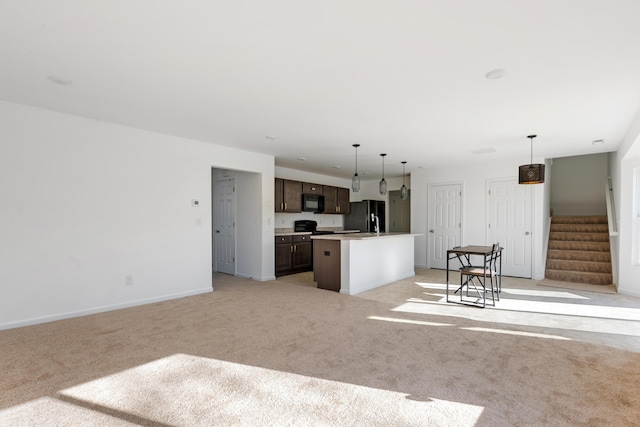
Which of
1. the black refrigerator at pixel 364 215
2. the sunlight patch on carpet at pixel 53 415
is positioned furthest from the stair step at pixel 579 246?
the sunlight patch on carpet at pixel 53 415

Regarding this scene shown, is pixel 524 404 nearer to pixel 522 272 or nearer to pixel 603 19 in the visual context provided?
pixel 603 19

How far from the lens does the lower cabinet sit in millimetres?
6832

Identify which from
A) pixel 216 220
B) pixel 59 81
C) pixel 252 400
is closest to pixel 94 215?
pixel 59 81

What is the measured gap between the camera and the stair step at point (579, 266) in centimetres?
615

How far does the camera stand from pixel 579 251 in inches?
263

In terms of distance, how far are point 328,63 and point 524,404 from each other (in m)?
2.82

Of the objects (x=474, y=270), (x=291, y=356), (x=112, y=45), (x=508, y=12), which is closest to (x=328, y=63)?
(x=508, y=12)

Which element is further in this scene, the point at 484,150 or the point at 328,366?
the point at 484,150

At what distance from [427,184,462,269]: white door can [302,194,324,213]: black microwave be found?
9.01 feet

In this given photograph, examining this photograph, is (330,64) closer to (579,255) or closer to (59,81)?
(59,81)

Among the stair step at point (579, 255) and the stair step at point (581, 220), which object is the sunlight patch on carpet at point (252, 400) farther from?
the stair step at point (581, 220)

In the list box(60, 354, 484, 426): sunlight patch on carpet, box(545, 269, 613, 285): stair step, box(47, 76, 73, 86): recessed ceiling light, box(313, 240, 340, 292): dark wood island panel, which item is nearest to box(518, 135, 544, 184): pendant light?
box(545, 269, 613, 285): stair step

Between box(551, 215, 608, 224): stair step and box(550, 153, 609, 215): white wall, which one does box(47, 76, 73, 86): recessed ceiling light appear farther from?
box(550, 153, 609, 215): white wall

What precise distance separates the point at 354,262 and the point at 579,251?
506 centimetres
